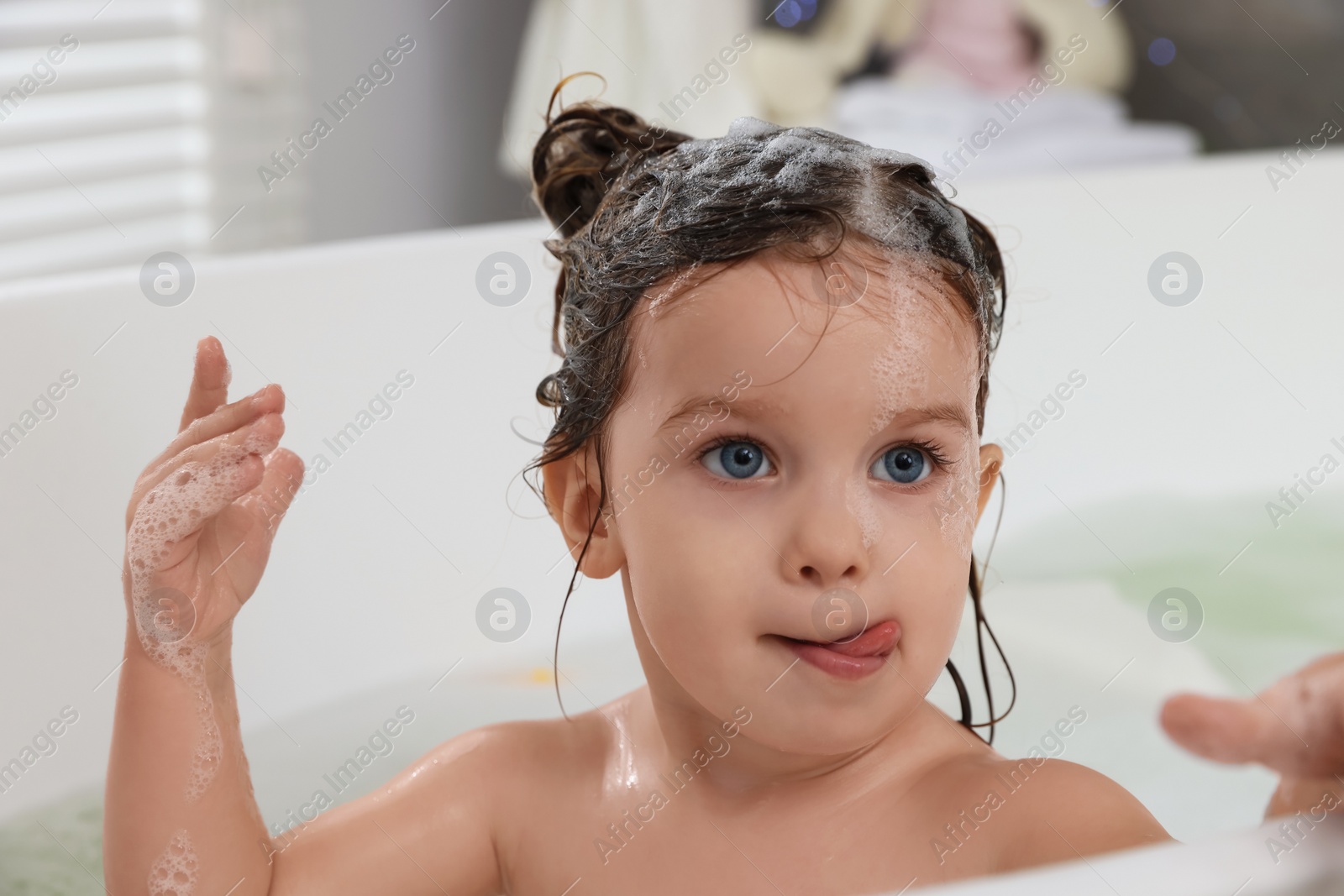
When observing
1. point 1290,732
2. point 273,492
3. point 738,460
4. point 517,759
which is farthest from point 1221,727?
point 273,492

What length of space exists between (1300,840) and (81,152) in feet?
7.36

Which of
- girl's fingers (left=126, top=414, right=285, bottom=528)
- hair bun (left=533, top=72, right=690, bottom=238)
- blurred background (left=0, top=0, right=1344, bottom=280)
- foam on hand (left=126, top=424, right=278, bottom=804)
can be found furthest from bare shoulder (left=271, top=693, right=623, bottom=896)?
blurred background (left=0, top=0, right=1344, bottom=280)

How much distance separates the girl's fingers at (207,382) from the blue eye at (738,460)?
0.29 metres

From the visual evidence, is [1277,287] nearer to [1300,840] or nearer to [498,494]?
[498,494]

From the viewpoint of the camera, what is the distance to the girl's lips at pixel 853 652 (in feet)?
2.31

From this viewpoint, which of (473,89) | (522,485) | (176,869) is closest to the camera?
(176,869)

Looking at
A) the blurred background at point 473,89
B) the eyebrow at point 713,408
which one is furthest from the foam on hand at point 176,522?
the blurred background at point 473,89

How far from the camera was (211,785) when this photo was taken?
2.59ft

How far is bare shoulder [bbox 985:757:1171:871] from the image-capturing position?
70 cm

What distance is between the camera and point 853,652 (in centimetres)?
71

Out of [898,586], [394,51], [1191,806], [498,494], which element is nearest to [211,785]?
[898,586]

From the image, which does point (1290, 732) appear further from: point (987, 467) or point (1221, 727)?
point (987, 467)

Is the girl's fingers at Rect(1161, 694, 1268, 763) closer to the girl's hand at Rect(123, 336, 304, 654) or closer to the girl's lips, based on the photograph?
the girl's lips

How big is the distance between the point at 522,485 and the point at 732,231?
86 cm
